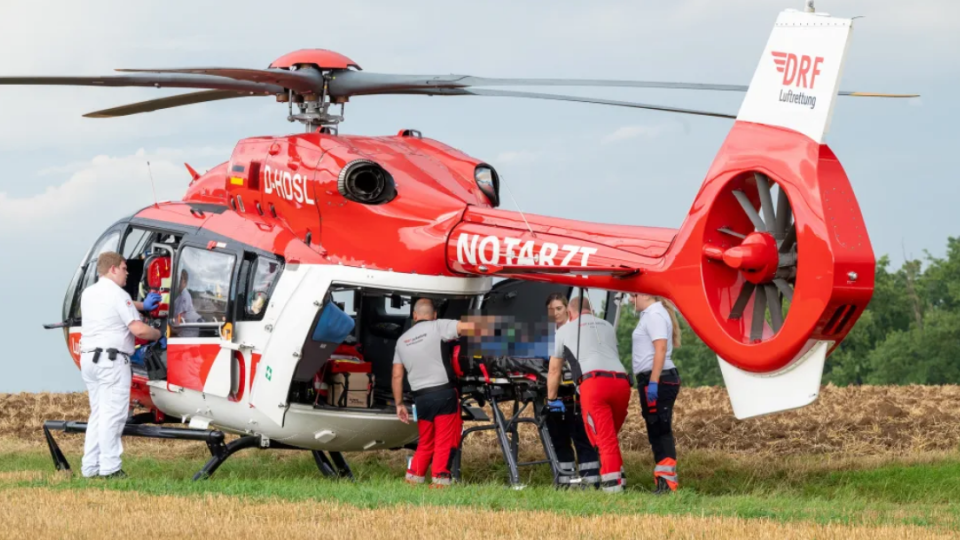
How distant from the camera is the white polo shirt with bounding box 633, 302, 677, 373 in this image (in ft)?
39.9

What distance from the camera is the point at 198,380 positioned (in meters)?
13.0

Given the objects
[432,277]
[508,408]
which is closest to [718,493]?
[432,277]

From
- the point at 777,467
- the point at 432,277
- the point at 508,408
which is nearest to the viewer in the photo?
the point at 432,277

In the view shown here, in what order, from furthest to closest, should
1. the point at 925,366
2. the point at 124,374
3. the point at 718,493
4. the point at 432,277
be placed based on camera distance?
the point at 925,366, the point at 718,493, the point at 124,374, the point at 432,277

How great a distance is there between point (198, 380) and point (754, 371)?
5.85 metres

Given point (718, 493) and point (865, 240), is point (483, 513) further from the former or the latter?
point (718, 493)

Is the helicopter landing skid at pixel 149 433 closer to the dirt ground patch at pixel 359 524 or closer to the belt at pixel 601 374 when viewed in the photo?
the dirt ground patch at pixel 359 524

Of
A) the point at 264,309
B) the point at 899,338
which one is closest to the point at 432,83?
the point at 264,309

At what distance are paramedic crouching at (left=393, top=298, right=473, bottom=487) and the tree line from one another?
36.2 m

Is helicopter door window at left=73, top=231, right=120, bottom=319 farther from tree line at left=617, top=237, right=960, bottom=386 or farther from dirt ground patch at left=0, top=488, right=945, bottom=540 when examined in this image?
tree line at left=617, top=237, right=960, bottom=386

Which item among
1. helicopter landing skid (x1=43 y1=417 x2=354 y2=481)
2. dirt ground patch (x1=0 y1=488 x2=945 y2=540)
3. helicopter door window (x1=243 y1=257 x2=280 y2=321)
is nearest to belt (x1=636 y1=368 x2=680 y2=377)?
dirt ground patch (x1=0 y1=488 x2=945 y2=540)

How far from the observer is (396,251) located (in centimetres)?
1215

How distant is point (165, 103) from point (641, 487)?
6.88m

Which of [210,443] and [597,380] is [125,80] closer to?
[210,443]
